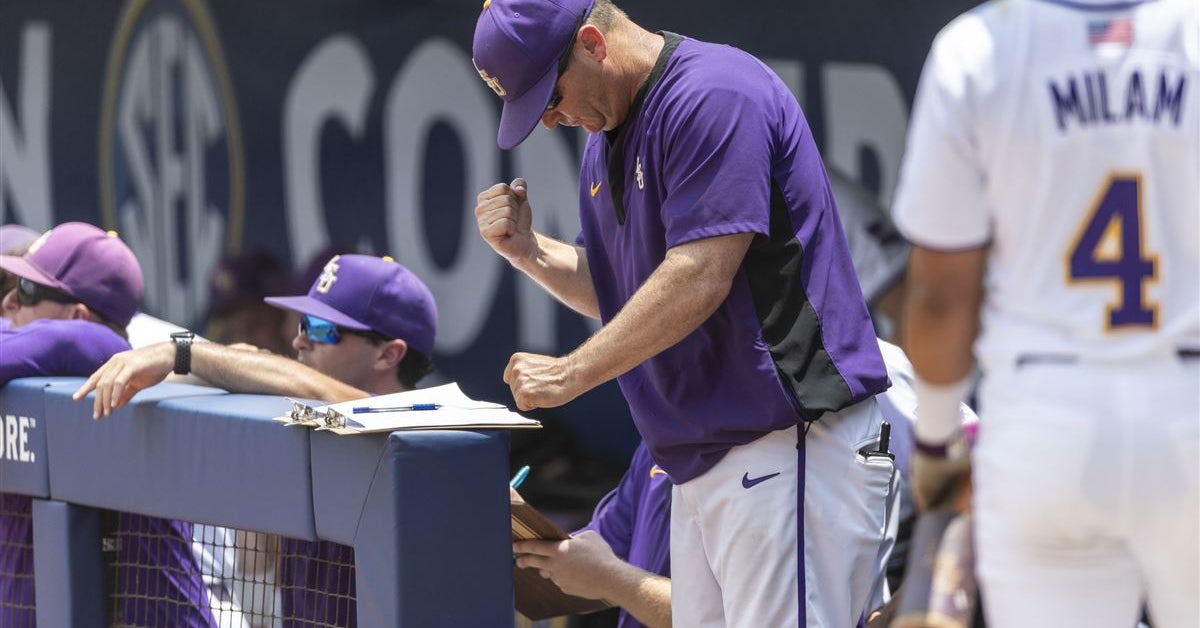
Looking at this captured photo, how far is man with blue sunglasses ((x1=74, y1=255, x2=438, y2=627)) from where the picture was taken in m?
2.98

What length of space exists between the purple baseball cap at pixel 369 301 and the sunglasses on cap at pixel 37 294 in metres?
0.53

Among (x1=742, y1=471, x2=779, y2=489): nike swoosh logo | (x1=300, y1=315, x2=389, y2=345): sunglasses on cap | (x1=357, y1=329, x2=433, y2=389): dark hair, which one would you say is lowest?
(x1=742, y1=471, x2=779, y2=489): nike swoosh logo

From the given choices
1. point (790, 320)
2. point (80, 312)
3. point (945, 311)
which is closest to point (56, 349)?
point (80, 312)

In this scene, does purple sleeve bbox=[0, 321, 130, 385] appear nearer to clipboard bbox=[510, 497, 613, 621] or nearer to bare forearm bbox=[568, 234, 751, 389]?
clipboard bbox=[510, 497, 613, 621]

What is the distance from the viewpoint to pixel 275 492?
2.90 meters

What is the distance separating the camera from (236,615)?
3148mm

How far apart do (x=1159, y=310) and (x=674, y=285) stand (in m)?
0.84

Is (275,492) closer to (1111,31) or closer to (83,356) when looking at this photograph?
(83,356)

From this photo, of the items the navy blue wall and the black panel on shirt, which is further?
the navy blue wall

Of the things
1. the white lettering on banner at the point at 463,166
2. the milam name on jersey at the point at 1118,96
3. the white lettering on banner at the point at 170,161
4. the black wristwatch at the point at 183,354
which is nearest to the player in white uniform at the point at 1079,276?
the milam name on jersey at the point at 1118,96

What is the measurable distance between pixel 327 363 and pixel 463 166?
2.87m

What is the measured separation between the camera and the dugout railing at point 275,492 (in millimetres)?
2750

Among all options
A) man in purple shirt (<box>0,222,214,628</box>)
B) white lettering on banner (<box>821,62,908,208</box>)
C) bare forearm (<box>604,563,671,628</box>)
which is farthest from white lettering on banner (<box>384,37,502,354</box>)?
bare forearm (<box>604,563,671,628</box>)

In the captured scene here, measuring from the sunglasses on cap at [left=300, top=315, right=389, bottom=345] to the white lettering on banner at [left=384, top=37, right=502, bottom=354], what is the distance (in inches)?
106
